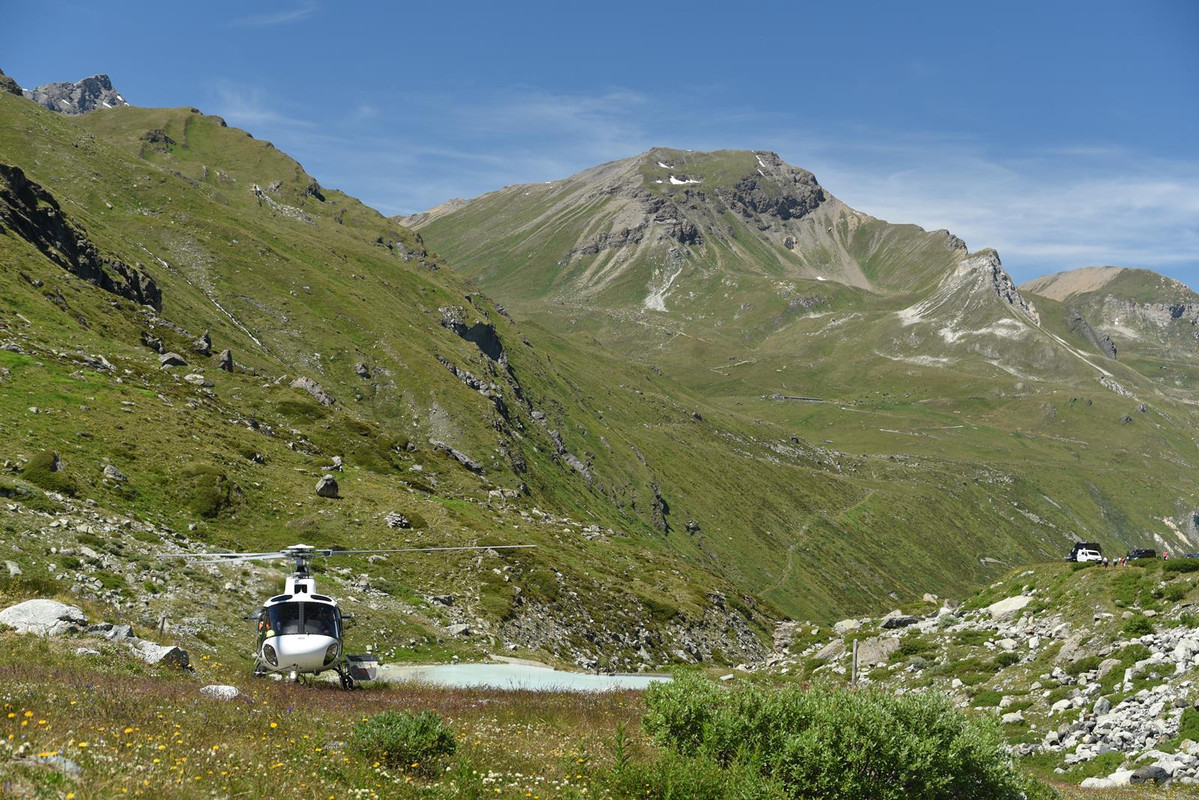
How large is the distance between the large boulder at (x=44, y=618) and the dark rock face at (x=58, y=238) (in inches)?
2795

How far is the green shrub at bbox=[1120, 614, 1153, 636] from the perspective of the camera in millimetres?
34156

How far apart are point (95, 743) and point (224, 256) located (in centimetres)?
14873

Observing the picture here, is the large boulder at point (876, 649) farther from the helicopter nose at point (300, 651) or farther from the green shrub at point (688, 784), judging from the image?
the helicopter nose at point (300, 651)

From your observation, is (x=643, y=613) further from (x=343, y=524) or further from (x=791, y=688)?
(x=791, y=688)

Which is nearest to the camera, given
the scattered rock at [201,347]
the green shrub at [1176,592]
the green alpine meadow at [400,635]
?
the green alpine meadow at [400,635]

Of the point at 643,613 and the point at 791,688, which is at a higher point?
the point at 791,688

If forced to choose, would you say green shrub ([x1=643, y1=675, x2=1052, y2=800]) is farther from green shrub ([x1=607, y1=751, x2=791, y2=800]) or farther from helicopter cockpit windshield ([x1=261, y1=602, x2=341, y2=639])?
helicopter cockpit windshield ([x1=261, y1=602, x2=341, y2=639])

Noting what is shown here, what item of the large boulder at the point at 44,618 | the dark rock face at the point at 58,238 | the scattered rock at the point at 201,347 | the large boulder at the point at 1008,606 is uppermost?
the dark rock face at the point at 58,238

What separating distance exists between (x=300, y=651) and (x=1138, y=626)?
33.5 metres

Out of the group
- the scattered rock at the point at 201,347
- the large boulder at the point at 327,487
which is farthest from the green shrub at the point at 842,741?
the scattered rock at the point at 201,347

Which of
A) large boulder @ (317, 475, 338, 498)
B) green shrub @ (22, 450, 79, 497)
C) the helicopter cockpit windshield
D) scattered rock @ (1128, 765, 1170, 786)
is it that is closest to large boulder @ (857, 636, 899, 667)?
scattered rock @ (1128, 765, 1170, 786)

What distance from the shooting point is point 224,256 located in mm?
146000

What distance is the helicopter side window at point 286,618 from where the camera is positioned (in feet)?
83.7

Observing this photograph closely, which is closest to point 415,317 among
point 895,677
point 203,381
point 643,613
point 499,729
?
point 203,381
